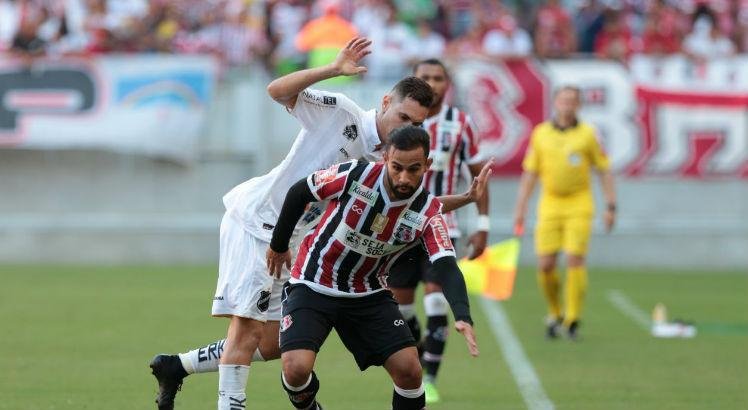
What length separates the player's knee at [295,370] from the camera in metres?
7.06

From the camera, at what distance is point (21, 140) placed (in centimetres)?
2025

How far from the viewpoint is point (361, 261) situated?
715cm

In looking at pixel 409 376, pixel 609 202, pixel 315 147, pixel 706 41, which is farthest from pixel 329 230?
pixel 706 41

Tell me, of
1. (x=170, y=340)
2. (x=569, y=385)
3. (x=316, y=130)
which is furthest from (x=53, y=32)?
(x=316, y=130)

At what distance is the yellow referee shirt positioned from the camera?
1352cm

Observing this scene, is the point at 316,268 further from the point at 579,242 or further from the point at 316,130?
the point at 579,242

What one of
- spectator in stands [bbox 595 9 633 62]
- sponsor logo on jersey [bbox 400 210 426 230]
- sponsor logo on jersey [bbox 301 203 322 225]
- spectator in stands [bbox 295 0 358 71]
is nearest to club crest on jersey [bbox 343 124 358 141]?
sponsor logo on jersey [bbox 301 203 322 225]

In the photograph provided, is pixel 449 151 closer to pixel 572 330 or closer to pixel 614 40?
pixel 572 330

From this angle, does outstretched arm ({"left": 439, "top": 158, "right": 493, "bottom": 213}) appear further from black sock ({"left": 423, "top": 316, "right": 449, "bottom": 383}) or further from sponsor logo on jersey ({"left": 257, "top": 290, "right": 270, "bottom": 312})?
black sock ({"left": 423, "top": 316, "right": 449, "bottom": 383})

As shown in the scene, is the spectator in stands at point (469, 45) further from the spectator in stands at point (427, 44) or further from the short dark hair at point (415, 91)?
the short dark hair at point (415, 91)

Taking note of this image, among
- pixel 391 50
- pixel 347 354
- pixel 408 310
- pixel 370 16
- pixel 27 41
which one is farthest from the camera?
pixel 370 16

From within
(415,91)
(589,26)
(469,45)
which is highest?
(415,91)

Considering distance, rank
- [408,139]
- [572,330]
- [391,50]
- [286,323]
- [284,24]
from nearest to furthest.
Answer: [408,139]
[286,323]
[572,330]
[391,50]
[284,24]

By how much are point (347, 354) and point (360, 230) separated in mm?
5068
